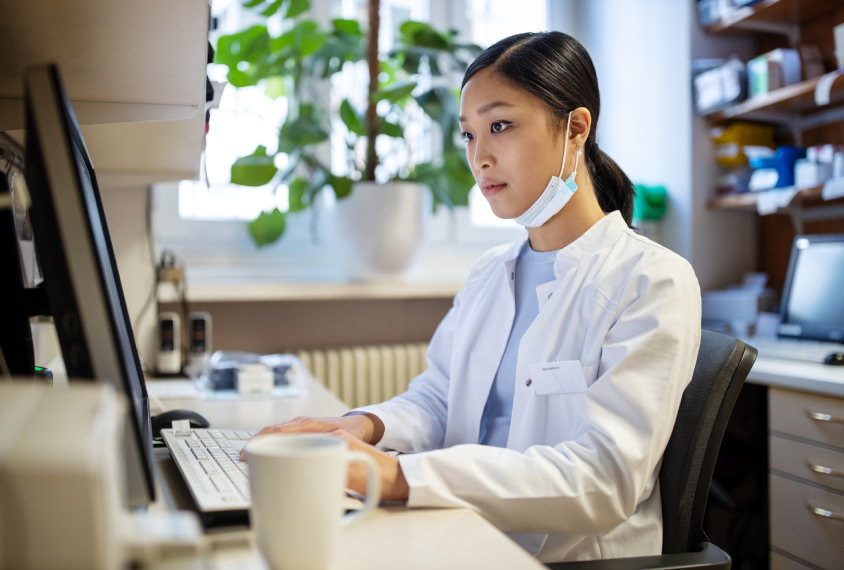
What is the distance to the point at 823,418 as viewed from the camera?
4.96 feet

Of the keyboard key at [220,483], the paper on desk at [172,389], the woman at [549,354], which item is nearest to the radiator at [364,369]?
the paper on desk at [172,389]

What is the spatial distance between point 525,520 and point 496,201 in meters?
0.61

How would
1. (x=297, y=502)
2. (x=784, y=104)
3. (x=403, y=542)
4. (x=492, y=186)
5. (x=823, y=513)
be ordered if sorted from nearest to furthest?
(x=297, y=502) < (x=403, y=542) < (x=492, y=186) < (x=823, y=513) < (x=784, y=104)

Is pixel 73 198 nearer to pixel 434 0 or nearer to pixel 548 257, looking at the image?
pixel 548 257

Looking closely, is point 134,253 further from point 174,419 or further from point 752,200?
point 752,200

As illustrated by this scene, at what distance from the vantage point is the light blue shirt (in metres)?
1.10

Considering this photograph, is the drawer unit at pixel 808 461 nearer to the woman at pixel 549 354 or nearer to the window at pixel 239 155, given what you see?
the woman at pixel 549 354

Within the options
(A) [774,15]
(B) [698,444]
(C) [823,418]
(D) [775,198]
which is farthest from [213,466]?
(A) [774,15]

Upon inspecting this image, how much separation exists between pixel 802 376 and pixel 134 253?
1817 mm

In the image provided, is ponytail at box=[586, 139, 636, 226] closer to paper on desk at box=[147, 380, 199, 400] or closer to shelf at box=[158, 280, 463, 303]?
paper on desk at box=[147, 380, 199, 400]

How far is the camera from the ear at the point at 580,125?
1.13 m

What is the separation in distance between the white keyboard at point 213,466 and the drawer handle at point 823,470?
136 centimetres

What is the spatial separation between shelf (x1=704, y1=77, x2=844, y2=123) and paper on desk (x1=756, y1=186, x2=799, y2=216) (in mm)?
315

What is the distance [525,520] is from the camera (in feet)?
2.35
